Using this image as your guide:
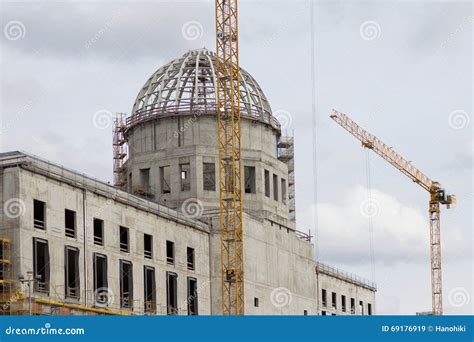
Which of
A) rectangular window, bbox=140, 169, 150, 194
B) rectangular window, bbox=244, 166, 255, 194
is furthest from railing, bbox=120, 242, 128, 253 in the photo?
rectangular window, bbox=244, 166, 255, 194

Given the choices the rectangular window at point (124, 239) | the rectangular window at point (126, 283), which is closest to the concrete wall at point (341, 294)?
the rectangular window at point (126, 283)

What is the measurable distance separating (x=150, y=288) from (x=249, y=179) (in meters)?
23.1

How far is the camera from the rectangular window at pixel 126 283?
84.5m

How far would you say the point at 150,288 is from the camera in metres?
89.3

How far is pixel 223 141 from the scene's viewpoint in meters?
106

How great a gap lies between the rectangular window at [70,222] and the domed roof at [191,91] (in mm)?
28864

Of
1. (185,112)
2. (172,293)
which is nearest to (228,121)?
(185,112)

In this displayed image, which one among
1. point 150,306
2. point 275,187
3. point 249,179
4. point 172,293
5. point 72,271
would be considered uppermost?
point 249,179

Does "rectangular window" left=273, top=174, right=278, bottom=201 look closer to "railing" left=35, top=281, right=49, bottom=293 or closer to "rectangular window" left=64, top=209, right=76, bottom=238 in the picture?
"rectangular window" left=64, top=209, right=76, bottom=238

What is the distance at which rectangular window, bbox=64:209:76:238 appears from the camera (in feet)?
257

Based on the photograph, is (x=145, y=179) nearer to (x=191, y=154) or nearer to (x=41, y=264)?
(x=191, y=154)

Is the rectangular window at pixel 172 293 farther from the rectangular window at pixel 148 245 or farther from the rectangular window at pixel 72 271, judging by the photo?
the rectangular window at pixel 72 271

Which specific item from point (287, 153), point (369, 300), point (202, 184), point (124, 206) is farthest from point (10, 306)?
point (369, 300)

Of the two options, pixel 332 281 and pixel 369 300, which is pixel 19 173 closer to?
pixel 332 281
